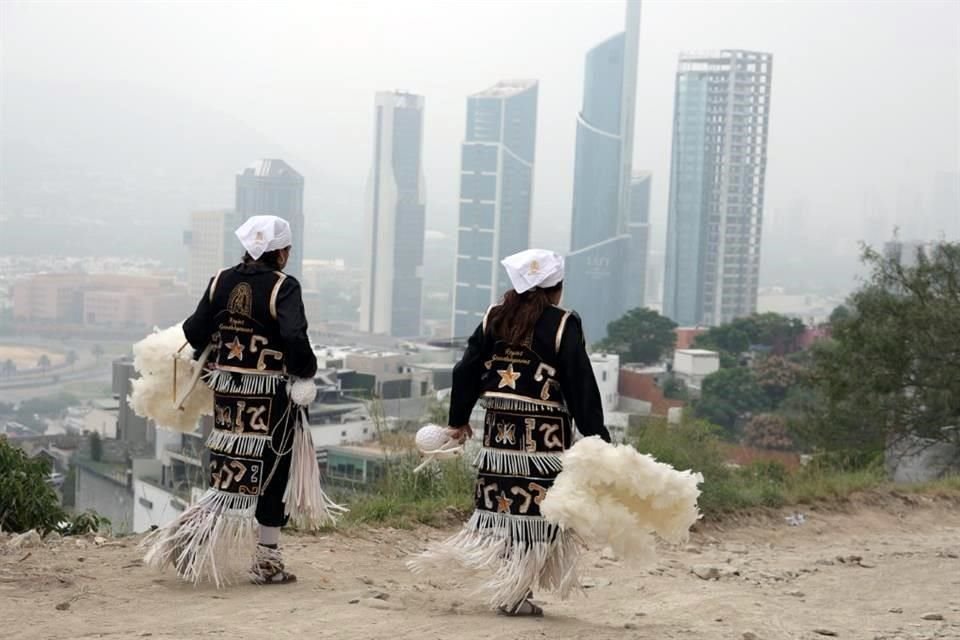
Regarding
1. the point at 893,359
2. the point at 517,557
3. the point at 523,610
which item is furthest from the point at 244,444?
the point at 893,359

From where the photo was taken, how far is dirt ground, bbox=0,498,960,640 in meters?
4.88

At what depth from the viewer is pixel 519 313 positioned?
211 inches

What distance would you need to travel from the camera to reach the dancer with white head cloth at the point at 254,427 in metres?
5.60

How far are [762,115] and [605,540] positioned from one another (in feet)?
361

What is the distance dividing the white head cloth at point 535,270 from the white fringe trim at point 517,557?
0.98m

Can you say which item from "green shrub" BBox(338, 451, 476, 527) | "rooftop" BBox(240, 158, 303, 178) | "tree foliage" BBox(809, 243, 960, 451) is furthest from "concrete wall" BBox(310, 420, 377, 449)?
"rooftop" BBox(240, 158, 303, 178)

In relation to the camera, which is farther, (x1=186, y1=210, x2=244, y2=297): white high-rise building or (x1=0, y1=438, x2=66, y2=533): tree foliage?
(x1=186, y1=210, x2=244, y2=297): white high-rise building

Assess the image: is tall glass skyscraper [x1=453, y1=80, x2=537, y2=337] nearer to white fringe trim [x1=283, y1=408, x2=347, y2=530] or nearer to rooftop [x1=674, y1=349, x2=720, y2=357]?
rooftop [x1=674, y1=349, x2=720, y2=357]

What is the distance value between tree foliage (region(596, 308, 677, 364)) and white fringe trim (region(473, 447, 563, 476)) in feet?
176

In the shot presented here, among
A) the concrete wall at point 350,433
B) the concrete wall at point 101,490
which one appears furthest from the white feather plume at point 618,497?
the concrete wall at point 101,490

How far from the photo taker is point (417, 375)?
1516 inches

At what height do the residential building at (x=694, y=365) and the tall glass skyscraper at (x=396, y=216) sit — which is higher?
the tall glass skyscraper at (x=396, y=216)

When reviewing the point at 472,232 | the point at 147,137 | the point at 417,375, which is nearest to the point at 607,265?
the point at 472,232

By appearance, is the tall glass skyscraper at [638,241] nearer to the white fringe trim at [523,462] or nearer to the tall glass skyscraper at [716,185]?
the tall glass skyscraper at [716,185]
